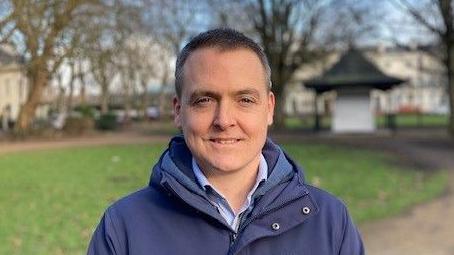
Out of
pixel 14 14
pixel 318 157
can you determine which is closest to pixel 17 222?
pixel 318 157

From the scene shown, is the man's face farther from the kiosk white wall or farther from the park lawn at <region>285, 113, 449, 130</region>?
the park lawn at <region>285, 113, 449, 130</region>

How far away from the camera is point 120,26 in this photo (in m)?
28.3

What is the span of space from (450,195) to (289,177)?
434 inches

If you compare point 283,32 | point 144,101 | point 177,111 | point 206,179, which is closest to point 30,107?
point 283,32

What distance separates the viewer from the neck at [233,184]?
1898 millimetres

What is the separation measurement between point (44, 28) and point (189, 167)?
1055 inches

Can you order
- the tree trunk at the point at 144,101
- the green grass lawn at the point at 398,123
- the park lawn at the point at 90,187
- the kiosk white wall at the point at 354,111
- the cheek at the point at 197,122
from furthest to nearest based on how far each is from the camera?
the tree trunk at the point at 144,101 < the green grass lawn at the point at 398,123 < the kiosk white wall at the point at 354,111 < the park lawn at the point at 90,187 < the cheek at the point at 197,122

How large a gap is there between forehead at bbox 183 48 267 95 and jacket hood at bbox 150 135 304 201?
0.24 metres

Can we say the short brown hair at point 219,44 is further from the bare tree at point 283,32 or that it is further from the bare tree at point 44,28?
the bare tree at point 283,32

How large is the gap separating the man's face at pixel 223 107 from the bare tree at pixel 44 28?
24.8 meters

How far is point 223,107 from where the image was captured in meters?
1.83

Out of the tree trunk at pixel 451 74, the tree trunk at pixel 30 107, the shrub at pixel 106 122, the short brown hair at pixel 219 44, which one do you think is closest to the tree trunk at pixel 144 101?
the shrub at pixel 106 122

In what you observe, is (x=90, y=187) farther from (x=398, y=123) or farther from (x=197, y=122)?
(x=398, y=123)

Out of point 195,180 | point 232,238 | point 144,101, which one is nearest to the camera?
point 232,238
